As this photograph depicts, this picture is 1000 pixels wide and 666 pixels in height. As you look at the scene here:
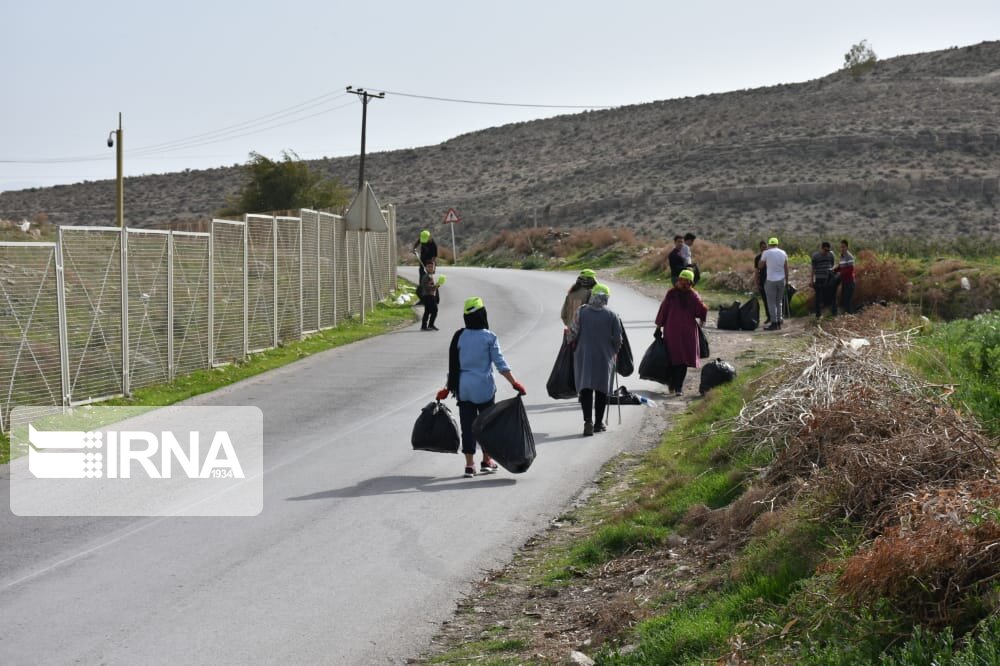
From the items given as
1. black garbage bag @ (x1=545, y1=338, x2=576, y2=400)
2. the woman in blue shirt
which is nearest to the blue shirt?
the woman in blue shirt

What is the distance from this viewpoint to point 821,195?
66562 millimetres

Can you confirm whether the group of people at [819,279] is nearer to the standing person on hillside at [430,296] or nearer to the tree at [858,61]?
the standing person on hillside at [430,296]

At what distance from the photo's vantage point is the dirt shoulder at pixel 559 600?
6.38 meters

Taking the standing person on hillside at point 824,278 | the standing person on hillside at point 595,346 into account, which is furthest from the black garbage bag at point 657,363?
the standing person on hillside at point 824,278

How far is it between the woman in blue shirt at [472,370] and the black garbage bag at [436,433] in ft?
0.56

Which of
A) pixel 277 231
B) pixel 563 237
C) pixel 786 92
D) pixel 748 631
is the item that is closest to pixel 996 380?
pixel 748 631

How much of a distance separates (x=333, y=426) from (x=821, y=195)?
57.0 meters

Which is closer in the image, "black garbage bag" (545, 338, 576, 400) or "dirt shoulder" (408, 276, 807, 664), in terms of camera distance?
"dirt shoulder" (408, 276, 807, 664)

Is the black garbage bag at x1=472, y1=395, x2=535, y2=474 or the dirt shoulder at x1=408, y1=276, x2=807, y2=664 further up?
the black garbage bag at x1=472, y1=395, x2=535, y2=474

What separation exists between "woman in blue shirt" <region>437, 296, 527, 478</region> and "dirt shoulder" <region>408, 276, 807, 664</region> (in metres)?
1.56

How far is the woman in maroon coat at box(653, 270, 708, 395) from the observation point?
15.4 metres

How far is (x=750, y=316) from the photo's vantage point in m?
23.8

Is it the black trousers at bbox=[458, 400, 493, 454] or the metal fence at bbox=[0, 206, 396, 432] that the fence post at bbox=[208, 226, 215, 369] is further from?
the black trousers at bbox=[458, 400, 493, 454]

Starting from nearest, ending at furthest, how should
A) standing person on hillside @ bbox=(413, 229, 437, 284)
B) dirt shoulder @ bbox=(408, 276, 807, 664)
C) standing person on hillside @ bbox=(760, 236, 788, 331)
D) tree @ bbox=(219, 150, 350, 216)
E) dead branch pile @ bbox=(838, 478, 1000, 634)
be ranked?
dead branch pile @ bbox=(838, 478, 1000, 634), dirt shoulder @ bbox=(408, 276, 807, 664), standing person on hillside @ bbox=(760, 236, 788, 331), standing person on hillside @ bbox=(413, 229, 437, 284), tree @ bbox=(219, 150, 350, 216)
